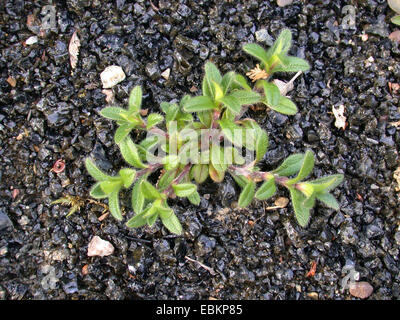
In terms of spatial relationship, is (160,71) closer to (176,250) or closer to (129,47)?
(129,47)

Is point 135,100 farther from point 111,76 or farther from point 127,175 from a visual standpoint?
point 111,76

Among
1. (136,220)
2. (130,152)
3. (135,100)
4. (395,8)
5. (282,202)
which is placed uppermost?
(395,8)

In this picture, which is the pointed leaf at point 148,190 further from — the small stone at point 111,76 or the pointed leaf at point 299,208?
the small stone at point 111,76

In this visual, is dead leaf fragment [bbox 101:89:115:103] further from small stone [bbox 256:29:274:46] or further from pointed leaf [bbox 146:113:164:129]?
small stone [bbox 256:29:274:46]

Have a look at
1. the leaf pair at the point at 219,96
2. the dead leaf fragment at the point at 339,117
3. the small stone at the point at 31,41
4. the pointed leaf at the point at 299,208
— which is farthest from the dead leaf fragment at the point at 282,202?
the small stone at the point at 31,41

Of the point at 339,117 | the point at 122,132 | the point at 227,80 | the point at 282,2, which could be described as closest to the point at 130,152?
the point at 122,132
